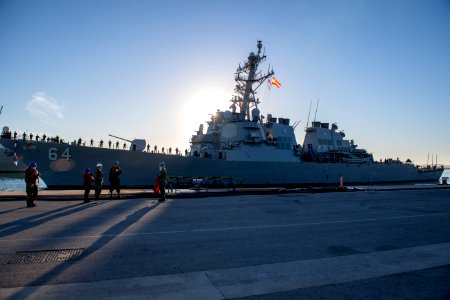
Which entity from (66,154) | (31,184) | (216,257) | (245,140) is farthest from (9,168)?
(216,257)

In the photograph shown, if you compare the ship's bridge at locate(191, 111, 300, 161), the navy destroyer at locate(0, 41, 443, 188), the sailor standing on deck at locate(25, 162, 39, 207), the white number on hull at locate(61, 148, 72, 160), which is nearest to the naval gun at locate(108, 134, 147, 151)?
the navy destroyer at locate(0, 41, 443, 188)

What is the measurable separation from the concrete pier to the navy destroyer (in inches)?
468

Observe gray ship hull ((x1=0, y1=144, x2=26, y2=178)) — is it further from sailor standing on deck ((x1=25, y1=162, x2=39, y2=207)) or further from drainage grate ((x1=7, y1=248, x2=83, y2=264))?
drainage grate ((x1=7, y1=248, x2=83, y2=264))

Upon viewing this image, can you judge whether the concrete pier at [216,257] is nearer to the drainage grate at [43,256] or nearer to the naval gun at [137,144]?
the drainage grate at [43,256]

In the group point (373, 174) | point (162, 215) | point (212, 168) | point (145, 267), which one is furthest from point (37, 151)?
point (373, 174)

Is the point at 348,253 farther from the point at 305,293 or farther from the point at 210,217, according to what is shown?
the point at 210,217

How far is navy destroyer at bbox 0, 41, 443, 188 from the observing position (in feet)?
69.1

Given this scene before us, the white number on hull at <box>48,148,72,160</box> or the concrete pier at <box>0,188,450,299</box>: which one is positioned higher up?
A: the white number on hull at <box>48,148,72,160</box>

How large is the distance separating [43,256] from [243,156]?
2264 cm

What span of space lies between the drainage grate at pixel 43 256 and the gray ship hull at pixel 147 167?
1807cm

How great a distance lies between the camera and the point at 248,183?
26.9 metres

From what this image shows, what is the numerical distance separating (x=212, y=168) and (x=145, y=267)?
20803 millimetres

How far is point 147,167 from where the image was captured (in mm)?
22969

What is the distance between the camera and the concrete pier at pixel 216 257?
3281 mm
